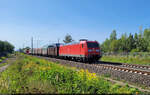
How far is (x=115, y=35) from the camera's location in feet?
320

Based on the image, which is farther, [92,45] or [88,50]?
[92,45]

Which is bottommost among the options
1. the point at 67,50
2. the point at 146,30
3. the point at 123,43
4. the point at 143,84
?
the point at 143,84

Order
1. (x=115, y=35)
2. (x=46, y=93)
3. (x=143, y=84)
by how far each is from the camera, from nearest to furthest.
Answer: (x=46, y=93) → (x=143, y=84) → (x=115, y=35)

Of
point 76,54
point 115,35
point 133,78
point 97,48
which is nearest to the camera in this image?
point 133,78

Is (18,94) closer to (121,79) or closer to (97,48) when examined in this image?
(121,79)

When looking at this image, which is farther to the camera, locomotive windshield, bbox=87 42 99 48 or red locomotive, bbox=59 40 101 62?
locomotive windshield, bbox=87 42 99 48

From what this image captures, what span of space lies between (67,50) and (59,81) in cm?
1853

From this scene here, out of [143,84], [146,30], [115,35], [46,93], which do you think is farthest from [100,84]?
[115,35]

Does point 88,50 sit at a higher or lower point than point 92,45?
lower

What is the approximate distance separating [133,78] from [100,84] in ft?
14.8

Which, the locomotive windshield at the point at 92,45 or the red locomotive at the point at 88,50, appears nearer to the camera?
the red locomotive at the point at 88,50

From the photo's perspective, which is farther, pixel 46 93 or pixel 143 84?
pixel 143 84

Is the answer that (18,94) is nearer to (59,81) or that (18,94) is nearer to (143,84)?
(59,81)

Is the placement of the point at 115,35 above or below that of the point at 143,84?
above
